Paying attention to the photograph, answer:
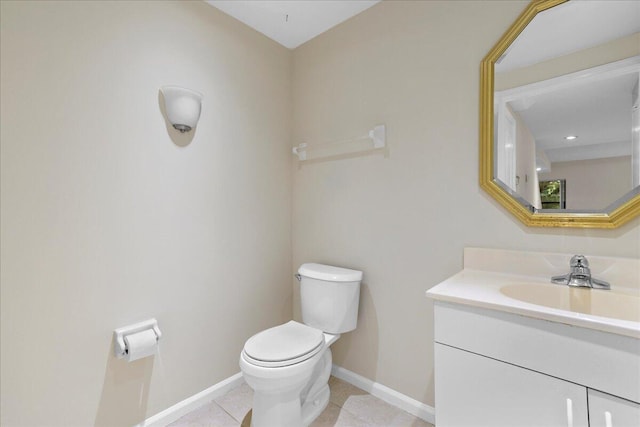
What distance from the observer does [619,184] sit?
1143mm

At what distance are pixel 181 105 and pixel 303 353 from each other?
138 centimetres

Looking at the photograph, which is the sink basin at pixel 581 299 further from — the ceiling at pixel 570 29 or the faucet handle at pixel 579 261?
the ceiling at pixel 570 29

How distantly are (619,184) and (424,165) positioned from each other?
0.76m

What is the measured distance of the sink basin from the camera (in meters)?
1.04

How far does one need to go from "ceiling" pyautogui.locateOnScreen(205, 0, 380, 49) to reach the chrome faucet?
5.52ft

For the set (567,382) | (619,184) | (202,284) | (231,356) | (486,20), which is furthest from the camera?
(231,356)

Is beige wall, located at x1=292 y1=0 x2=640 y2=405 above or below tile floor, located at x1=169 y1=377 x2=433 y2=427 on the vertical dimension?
above

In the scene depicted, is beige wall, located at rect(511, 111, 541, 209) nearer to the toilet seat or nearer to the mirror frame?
the mirror frame

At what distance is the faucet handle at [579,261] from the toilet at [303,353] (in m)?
0.98

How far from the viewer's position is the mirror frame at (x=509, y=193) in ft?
3.70

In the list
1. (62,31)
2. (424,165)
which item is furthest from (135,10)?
(424,165)

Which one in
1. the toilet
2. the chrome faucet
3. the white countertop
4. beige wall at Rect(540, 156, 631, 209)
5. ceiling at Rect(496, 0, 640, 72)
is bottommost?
the toilet

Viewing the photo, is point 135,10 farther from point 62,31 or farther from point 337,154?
point 337,154

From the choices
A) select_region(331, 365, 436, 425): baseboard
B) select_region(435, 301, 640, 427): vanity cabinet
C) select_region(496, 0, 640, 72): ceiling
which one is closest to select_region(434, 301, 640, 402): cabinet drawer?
select_region(435, 301, 640, 427): vanity cabinet
